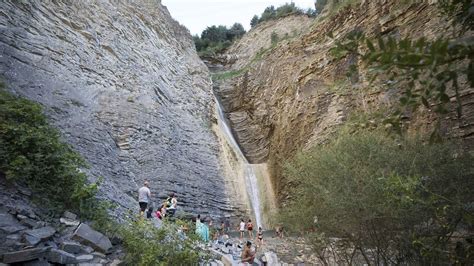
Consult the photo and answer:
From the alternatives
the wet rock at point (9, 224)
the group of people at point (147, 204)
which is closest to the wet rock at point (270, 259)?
the group of people at point (147, 204)

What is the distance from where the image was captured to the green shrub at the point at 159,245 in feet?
17.9

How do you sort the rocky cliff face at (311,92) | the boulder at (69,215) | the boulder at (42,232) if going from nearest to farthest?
the boulder at (42,232) → the boulder at (69,215) → the rocky cliff face at (311,92)

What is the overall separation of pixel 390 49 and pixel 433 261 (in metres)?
7.21

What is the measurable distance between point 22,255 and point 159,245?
1930 mm

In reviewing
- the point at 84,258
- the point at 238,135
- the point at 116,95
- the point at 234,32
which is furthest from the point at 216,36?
the point at 84,258

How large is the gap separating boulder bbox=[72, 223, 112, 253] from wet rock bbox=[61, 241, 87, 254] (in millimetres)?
198

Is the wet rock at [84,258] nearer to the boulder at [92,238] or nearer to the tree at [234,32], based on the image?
the boulder at [92,238]

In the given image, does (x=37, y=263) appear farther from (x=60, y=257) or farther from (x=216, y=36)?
(x=216, y=36)

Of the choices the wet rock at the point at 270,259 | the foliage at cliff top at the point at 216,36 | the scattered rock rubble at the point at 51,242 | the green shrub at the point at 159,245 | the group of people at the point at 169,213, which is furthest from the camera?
the foliage at cliff top at the point at 216,36

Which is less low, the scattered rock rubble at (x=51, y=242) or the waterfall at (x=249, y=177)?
the waterfall at (x=249, y=177)

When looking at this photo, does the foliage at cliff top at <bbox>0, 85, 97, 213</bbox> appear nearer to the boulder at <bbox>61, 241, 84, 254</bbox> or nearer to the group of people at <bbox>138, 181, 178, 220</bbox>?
the boulder at <bbox>61, 241, 84, 254</bbox>

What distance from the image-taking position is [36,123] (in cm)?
771

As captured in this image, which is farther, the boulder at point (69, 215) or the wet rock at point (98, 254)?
the boulder at point (69, 215)

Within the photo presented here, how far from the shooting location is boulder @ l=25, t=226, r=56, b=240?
16.8 feet
